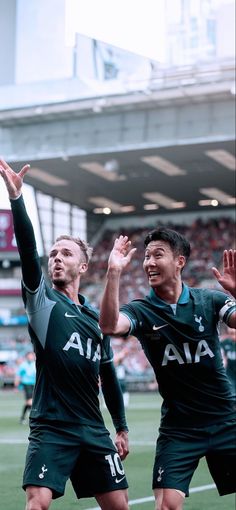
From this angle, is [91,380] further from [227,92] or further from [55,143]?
[55,143]

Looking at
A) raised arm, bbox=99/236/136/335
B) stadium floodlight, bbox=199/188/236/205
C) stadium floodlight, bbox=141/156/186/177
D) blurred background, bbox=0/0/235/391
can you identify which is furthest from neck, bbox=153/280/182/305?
stadium floodlight, bbox=199/188/236/205

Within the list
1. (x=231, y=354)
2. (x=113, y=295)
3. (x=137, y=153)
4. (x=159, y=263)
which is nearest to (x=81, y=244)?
(x=159, y=263)

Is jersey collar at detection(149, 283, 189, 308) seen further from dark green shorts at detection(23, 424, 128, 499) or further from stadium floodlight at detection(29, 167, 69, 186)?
stadium floodlight at detection(29, 167, 69, 186)

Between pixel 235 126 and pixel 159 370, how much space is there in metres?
30.6

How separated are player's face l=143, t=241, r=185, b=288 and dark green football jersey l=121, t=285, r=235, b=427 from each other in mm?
200

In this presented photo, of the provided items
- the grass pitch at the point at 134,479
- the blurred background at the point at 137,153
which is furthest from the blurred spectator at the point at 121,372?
the blurred background at the point at 137,153

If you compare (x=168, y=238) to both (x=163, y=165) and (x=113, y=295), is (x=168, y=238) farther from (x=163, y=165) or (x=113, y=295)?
(x=163, y=165)

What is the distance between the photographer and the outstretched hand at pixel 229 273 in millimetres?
5773

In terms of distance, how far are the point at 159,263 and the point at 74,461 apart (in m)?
1.45

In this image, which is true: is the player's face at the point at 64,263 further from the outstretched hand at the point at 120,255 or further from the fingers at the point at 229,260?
the fingers at the point at 229,260

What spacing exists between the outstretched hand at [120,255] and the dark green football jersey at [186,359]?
0.51 m

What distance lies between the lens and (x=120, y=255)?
5.74 m

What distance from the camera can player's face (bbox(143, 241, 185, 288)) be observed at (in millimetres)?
6223

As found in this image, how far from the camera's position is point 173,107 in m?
36.5
